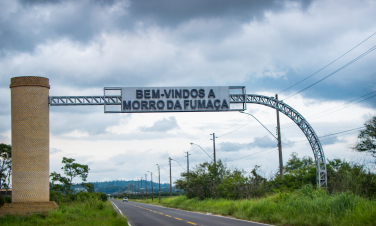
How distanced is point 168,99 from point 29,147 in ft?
29.2

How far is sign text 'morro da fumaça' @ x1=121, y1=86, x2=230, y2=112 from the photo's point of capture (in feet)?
77.4

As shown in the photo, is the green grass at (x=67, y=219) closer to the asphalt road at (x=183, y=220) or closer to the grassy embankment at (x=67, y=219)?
the grassy embankment at (x=67, y=219)

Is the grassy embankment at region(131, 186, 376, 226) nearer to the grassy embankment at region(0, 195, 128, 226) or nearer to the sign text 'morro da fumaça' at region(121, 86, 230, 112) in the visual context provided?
the sign text 'morro da fumaça' at region(121, 86, 230, 112)

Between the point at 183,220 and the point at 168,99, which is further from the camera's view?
the point at 168,99

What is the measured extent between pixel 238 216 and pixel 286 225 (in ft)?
20.4

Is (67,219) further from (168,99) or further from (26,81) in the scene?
(168,99)

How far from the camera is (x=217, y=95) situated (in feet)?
79.7

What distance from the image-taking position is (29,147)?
71.9ft

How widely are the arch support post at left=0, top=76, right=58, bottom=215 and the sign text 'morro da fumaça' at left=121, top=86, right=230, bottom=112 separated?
5.12 metres

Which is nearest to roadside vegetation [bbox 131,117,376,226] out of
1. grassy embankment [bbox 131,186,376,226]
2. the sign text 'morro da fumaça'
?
grassy embankment [bbox 131,186,376,226]

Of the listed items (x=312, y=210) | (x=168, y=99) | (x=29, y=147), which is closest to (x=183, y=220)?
(x=168, y=99)

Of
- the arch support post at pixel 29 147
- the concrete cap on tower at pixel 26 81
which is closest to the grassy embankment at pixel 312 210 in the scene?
the arch support post at pixel 29 147

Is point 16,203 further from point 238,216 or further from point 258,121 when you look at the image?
point 258,121

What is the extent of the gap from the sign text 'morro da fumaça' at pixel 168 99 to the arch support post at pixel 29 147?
5.12m
